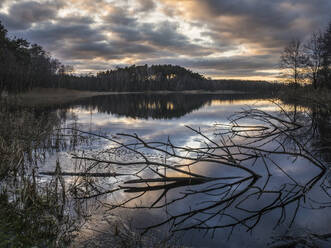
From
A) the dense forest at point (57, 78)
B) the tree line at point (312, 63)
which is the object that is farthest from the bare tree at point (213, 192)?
the tree line at point (312, 63)

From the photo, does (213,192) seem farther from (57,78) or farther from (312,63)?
(57,78)

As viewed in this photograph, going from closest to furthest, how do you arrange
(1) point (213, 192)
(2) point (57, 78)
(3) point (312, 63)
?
(1) point (213, 192) < (3) point (312, 63) < (2) point (57, 78)

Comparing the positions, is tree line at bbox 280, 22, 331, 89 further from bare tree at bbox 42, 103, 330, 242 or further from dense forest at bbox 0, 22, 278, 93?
bare tree at bbox 42, 103, 330, 242

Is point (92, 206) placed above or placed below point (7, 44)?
below

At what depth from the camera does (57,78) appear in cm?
8550

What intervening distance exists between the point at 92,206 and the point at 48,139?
24.3 ft

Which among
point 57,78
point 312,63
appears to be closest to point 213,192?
point 312,63

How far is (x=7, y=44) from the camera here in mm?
52125

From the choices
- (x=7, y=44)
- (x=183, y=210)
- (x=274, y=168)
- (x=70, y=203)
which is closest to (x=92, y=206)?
(x=70, y=203)

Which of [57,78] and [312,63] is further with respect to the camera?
[57,78]

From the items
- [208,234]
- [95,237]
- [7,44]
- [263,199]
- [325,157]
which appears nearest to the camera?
[95,237]

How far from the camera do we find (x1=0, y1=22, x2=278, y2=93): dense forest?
49.8 meters

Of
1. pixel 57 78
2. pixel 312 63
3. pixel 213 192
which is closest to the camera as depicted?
pixel 213 192

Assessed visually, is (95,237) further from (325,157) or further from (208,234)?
(325,157)
